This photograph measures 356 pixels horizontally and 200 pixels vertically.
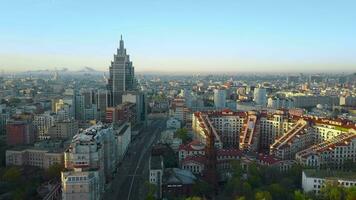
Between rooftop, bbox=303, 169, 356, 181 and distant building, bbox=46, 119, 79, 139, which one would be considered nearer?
rooftop, bbox=303, 169, 356, 181

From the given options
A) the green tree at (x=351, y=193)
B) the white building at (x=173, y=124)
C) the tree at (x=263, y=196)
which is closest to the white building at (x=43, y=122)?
the white building at (x=173, y=124)

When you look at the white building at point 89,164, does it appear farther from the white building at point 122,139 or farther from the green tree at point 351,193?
the green tree at point 351,193

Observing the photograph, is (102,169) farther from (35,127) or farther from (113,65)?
(113,65)

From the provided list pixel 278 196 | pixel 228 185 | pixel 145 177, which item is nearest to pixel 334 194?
pixel 278 196

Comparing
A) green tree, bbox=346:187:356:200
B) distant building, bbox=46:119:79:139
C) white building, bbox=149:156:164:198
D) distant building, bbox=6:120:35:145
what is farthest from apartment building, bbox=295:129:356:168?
distant building, bbox=6:120:35:145

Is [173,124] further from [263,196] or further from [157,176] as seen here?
[263,196]

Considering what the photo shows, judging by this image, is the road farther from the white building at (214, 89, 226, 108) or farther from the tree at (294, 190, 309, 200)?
the white building at (214, 89, 226, 108)
